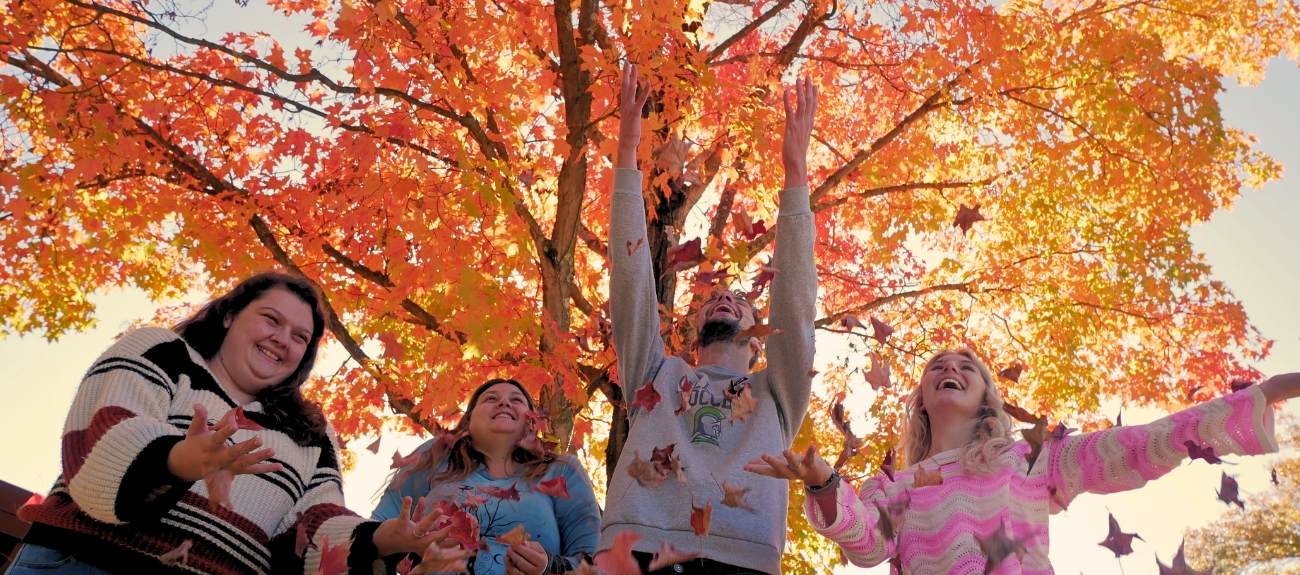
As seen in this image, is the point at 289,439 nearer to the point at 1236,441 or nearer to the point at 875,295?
the point at 1236,441

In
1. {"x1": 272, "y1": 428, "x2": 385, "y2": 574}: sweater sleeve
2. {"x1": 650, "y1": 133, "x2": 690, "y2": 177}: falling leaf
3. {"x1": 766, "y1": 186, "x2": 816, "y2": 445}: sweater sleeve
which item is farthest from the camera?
{"x1": 650, "y1": 133, "x2": 690, "y2": 177}: falling leaf

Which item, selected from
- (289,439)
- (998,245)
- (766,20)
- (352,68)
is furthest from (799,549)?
(289,439)

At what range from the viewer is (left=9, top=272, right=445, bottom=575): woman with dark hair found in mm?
2143

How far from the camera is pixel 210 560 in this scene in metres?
2.37

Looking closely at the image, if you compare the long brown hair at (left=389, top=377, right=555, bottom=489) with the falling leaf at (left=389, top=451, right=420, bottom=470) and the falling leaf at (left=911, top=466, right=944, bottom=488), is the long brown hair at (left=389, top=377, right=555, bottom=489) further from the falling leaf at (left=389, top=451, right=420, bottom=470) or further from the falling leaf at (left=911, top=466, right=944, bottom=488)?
the falling leaf at (left=911, top=466, right=944, bottom=488)

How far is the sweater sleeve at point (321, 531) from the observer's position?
98.4 inches

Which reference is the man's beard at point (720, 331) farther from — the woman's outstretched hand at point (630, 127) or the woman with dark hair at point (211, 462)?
the woman with dark hair at point (211, 462)

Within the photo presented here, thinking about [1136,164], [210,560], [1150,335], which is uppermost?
[1136,164]

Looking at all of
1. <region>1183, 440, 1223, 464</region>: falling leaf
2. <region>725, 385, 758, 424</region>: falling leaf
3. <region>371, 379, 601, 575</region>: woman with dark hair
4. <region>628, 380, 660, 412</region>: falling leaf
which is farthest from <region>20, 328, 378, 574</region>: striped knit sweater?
<region>1183, 440, 1223, 464</region>: falling leaf

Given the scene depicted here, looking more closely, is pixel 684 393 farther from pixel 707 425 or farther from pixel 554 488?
pixel 554 488

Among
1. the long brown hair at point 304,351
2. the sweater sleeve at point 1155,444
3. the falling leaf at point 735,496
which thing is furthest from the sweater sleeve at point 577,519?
the sweater sleeve at point 1155,444

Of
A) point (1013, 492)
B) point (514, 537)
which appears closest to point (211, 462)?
point (514, 537)

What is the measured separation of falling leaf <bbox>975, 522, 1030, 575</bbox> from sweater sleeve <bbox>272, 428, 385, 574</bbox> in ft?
6.38

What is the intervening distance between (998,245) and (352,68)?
6230 millimetres
